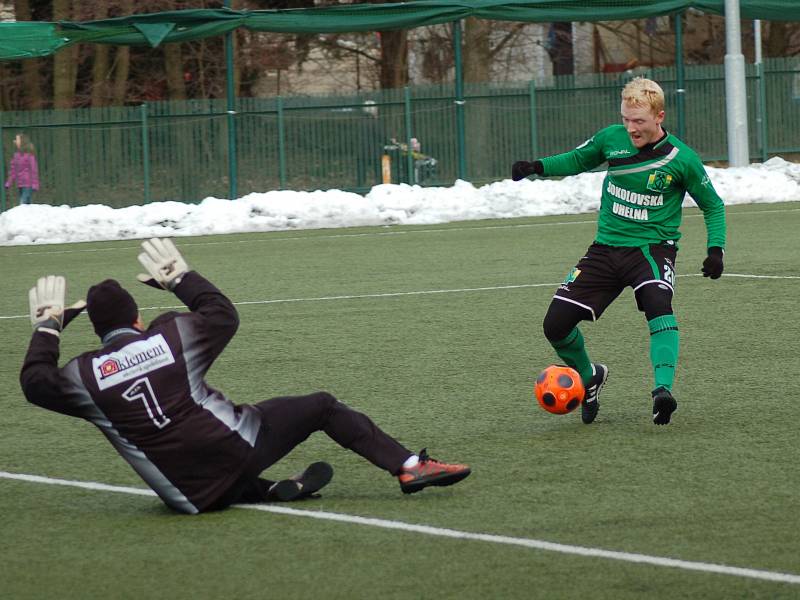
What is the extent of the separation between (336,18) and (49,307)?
21.5 m

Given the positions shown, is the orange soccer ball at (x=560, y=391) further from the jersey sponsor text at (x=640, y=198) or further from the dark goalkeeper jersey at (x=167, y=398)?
the dark goalkeeper jersey at (x=167, y=398)

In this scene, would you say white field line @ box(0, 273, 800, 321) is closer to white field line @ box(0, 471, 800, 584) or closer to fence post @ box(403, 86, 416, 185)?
white field line @ box(0, 471, 800, 584)

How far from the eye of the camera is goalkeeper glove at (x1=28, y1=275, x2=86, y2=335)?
5992 millimetres

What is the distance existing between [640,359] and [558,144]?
20.8 metres

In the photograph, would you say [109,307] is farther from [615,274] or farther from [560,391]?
[615,274]

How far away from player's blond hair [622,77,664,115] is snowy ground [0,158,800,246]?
52.1ft

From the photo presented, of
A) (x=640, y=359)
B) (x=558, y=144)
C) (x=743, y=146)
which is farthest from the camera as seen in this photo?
(x=558, y=144)

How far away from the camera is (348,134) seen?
2886cm

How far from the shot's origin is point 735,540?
17.5 ft

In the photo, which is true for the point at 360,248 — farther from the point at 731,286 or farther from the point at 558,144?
the point at 558,144

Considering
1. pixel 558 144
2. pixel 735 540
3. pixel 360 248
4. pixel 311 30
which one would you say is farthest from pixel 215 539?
pixel 558 144

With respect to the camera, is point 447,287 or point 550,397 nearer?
point 550,397

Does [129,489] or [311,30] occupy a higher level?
[311,30]

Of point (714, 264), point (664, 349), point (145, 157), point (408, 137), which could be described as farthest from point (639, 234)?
point (408, 137)
